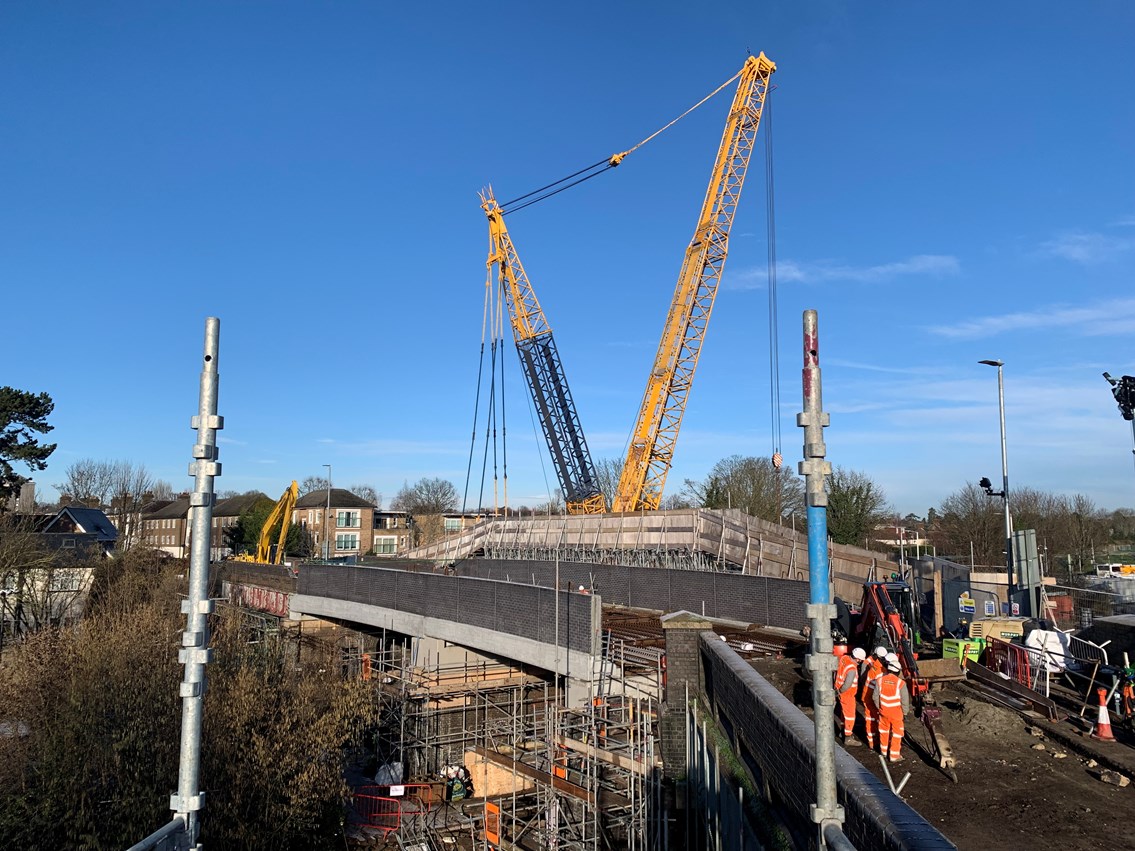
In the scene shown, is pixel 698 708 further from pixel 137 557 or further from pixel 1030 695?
pixel 137 557

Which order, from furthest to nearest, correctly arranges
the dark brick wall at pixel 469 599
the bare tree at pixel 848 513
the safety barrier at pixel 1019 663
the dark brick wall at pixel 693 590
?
the bare tree at pixel 848 513 < the dark brick wall at pixel 693 590 < the dark brick wall at pixel 469 599 < the safety barrier at pixel 1019 663

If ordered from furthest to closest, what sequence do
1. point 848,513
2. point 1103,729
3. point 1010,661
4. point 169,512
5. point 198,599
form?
point 169,512 < point 848,513 < point 1010,661 < point 1103,729 < point 198,599

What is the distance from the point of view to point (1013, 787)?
8094 millimetres

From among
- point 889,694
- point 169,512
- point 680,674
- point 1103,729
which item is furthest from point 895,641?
point 169,512

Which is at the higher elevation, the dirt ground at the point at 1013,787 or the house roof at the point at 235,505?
the house roof at the point at 235,505

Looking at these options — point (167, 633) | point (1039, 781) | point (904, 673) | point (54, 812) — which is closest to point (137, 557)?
point (167, 633)

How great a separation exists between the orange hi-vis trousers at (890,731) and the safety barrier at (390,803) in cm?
1156

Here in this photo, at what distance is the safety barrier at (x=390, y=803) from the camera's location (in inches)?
681

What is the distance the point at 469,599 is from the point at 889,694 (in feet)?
48.1

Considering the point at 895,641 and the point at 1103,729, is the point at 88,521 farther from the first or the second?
the point at 1103,729

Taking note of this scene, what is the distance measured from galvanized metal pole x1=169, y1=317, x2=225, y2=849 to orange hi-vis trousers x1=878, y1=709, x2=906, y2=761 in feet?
23.4

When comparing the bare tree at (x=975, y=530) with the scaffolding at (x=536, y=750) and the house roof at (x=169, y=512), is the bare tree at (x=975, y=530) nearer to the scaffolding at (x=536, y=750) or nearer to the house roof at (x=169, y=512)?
the scaffolding at (x=536, y=750)

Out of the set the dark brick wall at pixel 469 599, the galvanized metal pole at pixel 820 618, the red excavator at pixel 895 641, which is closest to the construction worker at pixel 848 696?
the red excavator at pixel 895 641

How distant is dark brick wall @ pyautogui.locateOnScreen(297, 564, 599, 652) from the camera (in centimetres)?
1705
